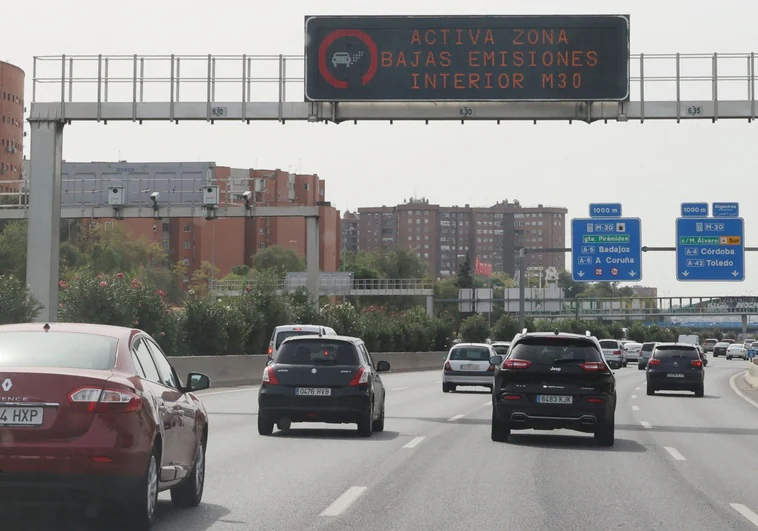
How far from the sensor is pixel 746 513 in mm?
11414

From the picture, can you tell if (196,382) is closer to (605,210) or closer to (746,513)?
(746,513)

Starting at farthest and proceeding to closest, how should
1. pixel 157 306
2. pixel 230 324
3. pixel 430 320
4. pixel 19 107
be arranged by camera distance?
pixel 19 107
pixel 430 320
pixel 230 324
pixel 157 306

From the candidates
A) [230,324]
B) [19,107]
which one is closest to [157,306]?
[230,324]

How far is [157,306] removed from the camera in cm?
4194

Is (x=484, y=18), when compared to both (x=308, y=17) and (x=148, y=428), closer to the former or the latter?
(x=308, y=17)

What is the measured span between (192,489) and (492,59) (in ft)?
63.2

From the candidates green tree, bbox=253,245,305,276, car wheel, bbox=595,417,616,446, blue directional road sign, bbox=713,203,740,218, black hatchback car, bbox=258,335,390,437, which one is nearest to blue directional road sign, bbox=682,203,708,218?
blue directional road sign, bbox=713,203,740,218

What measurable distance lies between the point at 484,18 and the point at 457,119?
2.29 metres

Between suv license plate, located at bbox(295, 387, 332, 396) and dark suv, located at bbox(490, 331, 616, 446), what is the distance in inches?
98.1

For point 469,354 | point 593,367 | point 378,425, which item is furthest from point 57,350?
point 469,354

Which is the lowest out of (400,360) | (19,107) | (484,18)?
(400,360)

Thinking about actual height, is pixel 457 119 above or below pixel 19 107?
below

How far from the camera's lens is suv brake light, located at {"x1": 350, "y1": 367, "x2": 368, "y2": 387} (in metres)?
19.5

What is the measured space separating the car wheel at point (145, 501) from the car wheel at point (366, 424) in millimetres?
10272
